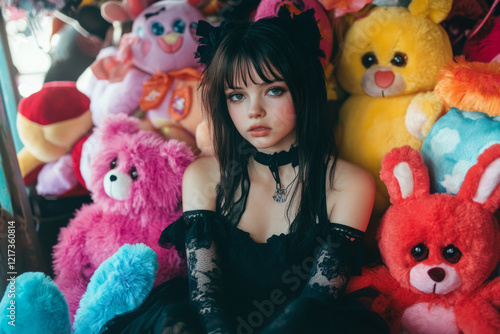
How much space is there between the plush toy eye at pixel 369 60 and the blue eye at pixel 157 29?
725 millimetres

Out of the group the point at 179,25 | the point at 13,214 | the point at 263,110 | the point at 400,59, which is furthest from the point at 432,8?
the point at 13,214

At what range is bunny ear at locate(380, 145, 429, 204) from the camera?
1133mm

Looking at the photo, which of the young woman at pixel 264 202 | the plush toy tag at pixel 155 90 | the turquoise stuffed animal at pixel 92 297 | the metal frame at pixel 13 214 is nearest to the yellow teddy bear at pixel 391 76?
the young woman at pixel 264 202

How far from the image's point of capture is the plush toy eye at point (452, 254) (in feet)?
3.46

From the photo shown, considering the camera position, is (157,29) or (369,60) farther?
(157,29)

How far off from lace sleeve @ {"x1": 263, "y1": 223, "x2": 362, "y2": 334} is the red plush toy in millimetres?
98

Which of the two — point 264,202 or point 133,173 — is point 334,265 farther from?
point 133,173

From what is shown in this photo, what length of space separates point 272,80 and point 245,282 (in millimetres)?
583

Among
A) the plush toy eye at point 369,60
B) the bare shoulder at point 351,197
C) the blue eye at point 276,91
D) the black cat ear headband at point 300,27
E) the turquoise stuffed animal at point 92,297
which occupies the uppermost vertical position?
the black cat ear headband at point 300,27

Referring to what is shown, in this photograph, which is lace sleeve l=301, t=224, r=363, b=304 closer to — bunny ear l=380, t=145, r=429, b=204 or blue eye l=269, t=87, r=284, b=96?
bunny ear l=380, t=145, r=429, b=204

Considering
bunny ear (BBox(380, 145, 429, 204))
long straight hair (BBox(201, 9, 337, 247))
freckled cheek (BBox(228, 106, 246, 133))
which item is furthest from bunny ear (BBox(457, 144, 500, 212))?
freckled cheek (BBox(228, 106, 246, 133))

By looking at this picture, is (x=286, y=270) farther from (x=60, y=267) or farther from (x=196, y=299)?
(x=60, y=267)

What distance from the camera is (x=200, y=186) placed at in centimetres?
132

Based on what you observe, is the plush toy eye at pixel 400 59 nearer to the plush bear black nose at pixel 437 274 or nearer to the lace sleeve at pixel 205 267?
the plush bear black nose at pixel 437 274
